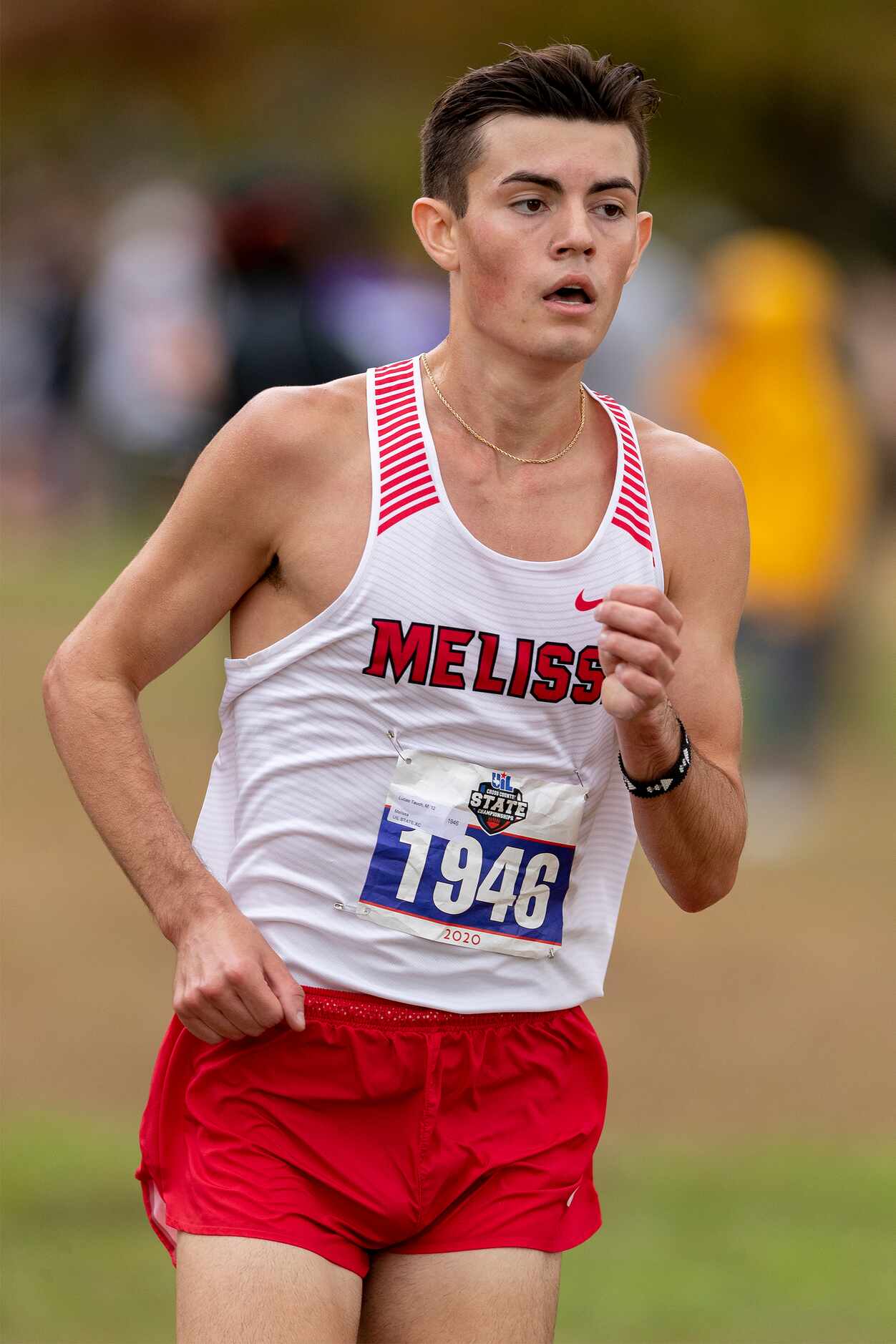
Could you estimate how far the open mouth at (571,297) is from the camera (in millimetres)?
2941

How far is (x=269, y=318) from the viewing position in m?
10.6

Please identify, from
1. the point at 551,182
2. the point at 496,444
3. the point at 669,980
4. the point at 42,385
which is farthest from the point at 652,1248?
the point at 42,385

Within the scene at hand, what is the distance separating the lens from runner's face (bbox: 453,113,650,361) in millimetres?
2934

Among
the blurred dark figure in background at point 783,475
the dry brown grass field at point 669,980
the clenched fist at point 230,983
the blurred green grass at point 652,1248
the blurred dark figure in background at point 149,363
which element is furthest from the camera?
the blurred dark figure in background at point 149,363

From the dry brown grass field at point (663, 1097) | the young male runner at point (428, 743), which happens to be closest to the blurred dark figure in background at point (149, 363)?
the dry brown grass field at point (663, 1097)

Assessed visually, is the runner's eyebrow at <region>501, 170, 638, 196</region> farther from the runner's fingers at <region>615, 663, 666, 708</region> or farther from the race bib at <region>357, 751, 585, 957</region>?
the race bib at <region>357, 751, 585, 957</region>

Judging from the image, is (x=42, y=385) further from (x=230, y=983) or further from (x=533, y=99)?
(x=230, y=983)

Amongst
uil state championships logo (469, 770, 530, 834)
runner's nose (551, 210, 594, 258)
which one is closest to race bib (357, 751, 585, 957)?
uil state championships logo (469, 770, 530, 834)

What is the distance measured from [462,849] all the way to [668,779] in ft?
1.13

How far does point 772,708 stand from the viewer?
1014cm

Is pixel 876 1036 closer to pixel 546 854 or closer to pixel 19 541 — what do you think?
pixel 546 854

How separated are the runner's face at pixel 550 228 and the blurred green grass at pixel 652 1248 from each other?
2.91 metres

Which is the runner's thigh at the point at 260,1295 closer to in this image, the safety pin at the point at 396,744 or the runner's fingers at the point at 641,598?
the safety pin at the point at 396,744

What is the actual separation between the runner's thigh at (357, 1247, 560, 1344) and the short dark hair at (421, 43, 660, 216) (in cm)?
161
